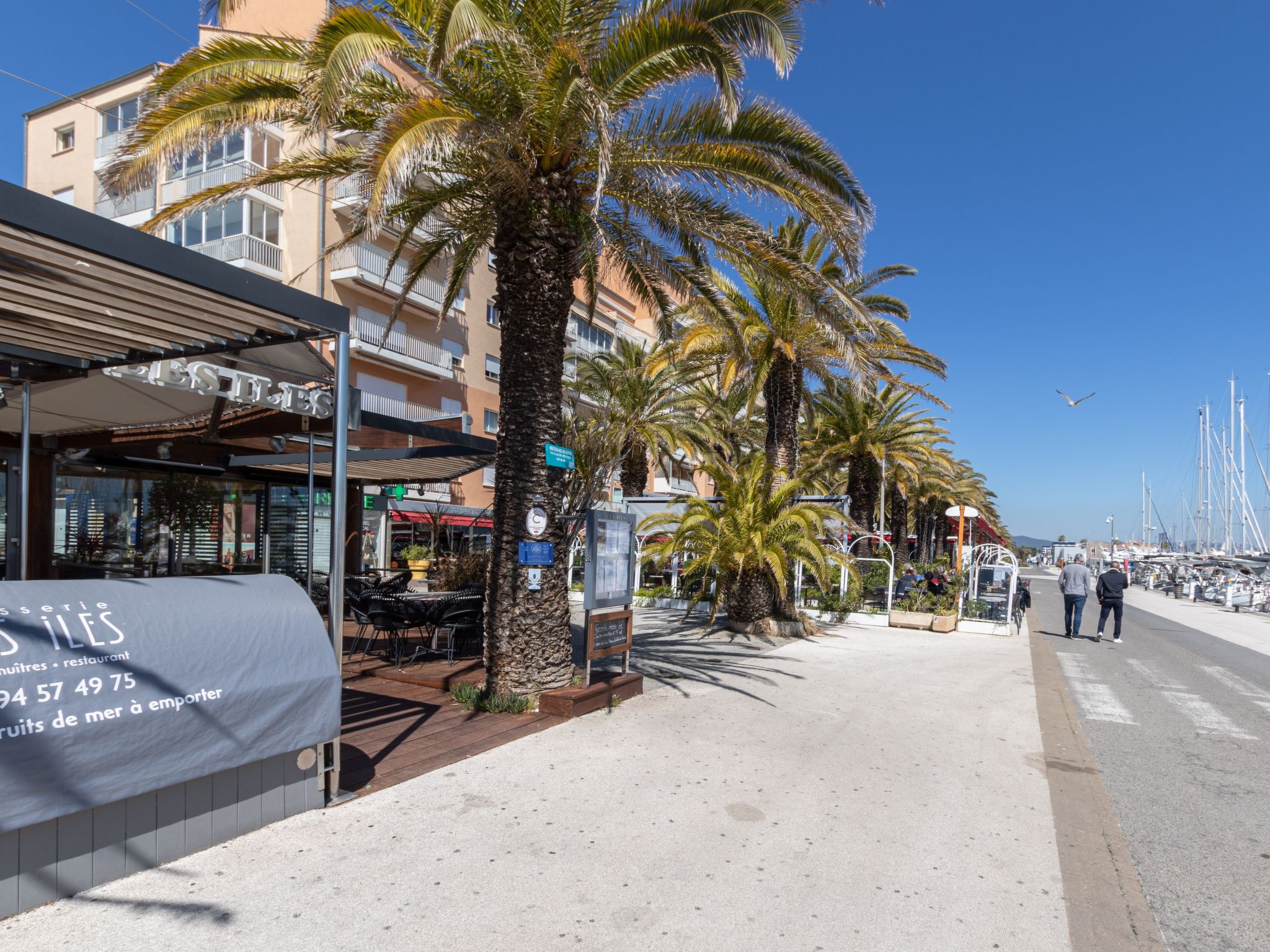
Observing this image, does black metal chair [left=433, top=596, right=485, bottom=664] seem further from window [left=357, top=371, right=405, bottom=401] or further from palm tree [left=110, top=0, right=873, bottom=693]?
window [left=357, top=371, right=405, bottom=401]

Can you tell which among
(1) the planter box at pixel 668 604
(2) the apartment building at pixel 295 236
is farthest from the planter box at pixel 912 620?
(2) the apartment building at pixel 295 236

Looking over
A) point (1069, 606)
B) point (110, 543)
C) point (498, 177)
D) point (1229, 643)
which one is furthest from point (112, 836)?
point (1229, 643)

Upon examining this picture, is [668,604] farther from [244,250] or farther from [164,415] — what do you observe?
[244,250]

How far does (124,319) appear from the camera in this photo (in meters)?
5.40

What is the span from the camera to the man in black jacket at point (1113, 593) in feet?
54.1

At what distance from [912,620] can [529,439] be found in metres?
12.1

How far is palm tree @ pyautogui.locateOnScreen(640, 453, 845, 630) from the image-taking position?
13766mm

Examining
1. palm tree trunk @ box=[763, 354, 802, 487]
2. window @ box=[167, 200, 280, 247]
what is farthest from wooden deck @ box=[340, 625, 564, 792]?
window @ box=[167, 200, 280, 247]

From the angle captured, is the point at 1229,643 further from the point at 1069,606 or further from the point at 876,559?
the point at 876,559

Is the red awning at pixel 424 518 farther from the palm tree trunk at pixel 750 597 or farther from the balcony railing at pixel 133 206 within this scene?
the palm tree trunk at pixel 750 597

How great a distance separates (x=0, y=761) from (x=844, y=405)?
22793mm

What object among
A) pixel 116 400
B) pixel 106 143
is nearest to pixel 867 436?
pixel 116 400

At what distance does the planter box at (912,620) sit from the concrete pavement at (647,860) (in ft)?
32.6

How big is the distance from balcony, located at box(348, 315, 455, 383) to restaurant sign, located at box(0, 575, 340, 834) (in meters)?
23.8
